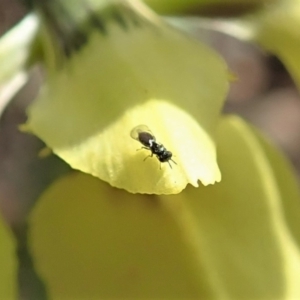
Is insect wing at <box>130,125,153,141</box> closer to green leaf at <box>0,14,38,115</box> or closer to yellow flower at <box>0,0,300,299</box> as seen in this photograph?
yellow flower at <box>0,0,300,299</box>

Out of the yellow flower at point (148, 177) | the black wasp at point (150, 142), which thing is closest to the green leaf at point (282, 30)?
the yellow flower at point (148, 177)

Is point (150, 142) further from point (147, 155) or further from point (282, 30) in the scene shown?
point (282, 30)

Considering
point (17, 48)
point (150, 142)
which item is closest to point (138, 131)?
point (150, 142)

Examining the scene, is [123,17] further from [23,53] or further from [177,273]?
[177,273]

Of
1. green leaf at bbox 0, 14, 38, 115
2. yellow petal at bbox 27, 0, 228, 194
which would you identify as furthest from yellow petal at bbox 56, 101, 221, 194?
green leaf at bbox 0, 14, 38, 115

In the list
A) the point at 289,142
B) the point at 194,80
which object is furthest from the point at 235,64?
the point at 194,80

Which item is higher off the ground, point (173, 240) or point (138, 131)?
point (138, 131)
